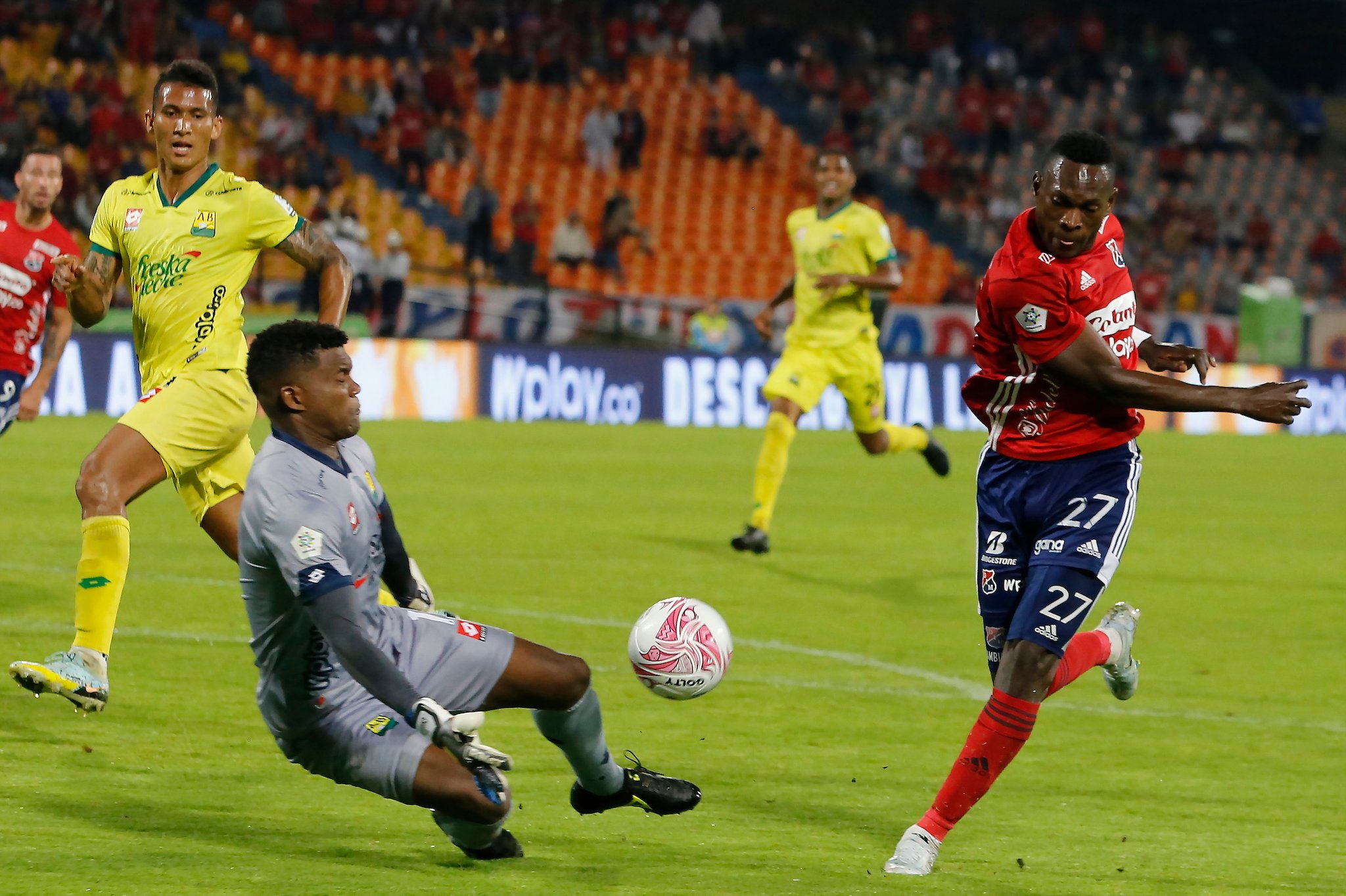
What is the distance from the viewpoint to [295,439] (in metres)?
4.93

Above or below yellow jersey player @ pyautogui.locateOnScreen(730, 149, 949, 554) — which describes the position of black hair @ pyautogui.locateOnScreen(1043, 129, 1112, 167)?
above

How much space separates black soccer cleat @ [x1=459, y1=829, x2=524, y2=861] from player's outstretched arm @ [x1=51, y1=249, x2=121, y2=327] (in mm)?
2826

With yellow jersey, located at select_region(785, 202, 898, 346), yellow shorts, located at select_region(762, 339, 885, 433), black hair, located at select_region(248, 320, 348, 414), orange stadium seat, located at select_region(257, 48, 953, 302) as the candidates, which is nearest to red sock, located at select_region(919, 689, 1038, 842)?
black hair, located at select_region(248, 320, 348, 414)

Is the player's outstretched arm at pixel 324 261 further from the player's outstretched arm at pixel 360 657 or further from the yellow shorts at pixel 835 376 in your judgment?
the yellow shorts at pixel 835 376

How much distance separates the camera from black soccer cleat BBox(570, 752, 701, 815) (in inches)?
216

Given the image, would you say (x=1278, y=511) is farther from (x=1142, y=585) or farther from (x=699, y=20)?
(x=699, y=20)

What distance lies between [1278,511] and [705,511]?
5324 millimetres

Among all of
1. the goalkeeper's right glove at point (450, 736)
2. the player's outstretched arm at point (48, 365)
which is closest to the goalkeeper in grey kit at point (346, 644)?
the goalkeeper's right glove at point (450, 736)

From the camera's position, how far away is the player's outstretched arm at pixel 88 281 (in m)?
6.79

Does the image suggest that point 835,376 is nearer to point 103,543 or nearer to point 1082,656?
point 1082,656

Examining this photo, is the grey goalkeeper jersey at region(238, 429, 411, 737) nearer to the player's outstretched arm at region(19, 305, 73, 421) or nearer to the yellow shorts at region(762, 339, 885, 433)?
the player's outstretched arm at region(19, 305, 73, 421)

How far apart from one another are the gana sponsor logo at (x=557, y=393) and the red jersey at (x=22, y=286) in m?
14.5

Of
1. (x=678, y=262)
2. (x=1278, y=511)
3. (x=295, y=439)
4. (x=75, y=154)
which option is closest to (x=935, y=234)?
(x=678, y=262)

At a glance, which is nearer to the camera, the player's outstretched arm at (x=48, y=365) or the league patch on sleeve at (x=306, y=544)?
the league patch on sleeve at (x=306, y=544)
